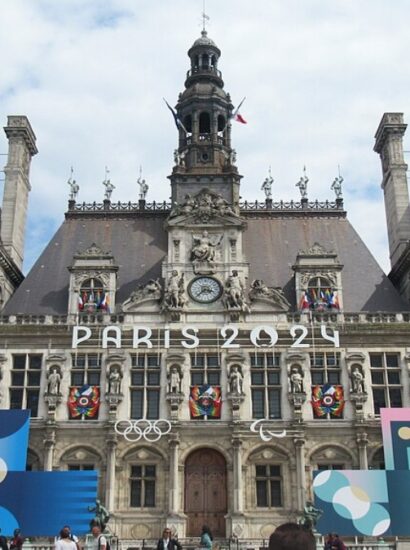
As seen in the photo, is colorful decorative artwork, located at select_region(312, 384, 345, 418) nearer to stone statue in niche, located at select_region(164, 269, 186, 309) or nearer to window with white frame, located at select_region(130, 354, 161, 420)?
window with white frame, located at select_region(130, 354, 161, 420)

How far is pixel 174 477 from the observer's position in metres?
33.8

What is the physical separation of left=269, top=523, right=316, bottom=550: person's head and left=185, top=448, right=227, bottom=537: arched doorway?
30208 mm

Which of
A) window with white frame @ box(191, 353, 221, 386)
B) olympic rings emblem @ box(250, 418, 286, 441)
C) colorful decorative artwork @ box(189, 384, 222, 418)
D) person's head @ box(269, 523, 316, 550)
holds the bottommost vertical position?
person's head @ box(269, 523, 316, 550)

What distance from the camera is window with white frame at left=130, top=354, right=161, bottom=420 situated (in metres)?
35.5

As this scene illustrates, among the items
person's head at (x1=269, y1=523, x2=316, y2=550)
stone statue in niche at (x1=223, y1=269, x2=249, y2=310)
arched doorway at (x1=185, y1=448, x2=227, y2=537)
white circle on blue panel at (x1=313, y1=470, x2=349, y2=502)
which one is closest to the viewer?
person's head at (x1=269, y1=523, x2=316, y2=550)

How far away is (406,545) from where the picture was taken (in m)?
32.2

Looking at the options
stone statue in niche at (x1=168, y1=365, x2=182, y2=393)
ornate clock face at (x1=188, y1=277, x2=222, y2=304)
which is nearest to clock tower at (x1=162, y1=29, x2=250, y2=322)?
ornate clock face at (x1=188, y1=277, x2=222, y2=304)

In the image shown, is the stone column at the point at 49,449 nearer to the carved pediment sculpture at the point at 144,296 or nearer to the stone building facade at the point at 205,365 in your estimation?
the stone building facade at the point at 205,365

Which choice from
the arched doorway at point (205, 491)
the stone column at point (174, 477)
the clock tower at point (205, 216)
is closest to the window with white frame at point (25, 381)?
the stone column at point (174, 477)

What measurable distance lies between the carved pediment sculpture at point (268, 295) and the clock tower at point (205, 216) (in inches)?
23.7

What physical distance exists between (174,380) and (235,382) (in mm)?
3026

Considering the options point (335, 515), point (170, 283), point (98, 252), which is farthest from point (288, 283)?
point (335, 515)

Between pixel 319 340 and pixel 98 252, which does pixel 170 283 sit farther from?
pixel 319 340

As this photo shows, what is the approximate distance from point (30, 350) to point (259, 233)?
50.1 feet
